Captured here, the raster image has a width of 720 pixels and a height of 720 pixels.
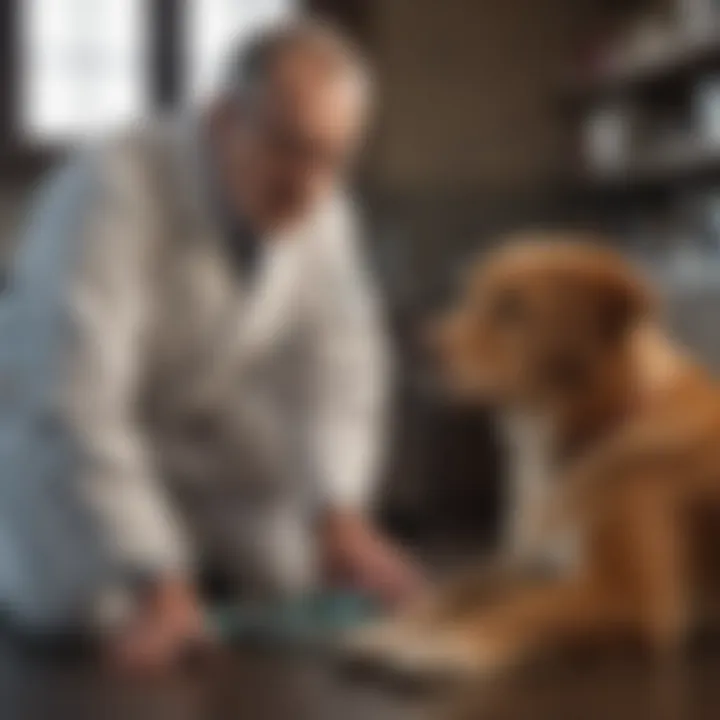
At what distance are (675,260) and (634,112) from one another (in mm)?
554

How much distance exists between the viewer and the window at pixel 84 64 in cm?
390

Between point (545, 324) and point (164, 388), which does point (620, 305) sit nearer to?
point (545, 324)

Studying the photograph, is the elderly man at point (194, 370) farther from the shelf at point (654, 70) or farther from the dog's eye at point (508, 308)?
the shelf at point (654, 70)

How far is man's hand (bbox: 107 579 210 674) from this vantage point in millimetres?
1508

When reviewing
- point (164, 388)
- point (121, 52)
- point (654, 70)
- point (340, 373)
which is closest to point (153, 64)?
point (121, 52)

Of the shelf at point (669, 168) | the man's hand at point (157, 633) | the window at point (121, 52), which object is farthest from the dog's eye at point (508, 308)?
the window at point (121, 52)

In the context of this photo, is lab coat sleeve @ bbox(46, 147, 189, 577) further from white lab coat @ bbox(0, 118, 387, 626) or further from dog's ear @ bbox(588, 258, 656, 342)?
dog's ear @ bbox(588, 258, 656, 342)

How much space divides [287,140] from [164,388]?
0.34 meters

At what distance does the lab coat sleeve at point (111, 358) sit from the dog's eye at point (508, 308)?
367 mm

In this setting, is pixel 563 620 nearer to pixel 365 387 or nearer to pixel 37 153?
pixel 365 387

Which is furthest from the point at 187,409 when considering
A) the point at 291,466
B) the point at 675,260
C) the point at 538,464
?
the point at 675,260

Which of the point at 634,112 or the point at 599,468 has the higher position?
the point at 634,112

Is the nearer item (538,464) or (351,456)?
(538,464)

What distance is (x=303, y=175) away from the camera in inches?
65.0
